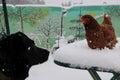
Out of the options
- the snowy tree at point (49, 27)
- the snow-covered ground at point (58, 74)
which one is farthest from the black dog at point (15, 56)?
the snowy tree at point (49, 27)

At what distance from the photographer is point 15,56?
1584 mm

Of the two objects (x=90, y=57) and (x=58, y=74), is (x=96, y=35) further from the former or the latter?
(x=58, y=74)

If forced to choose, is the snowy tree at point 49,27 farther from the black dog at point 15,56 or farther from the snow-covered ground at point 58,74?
the black dog at point 15,56

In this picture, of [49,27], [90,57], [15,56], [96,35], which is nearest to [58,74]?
[49,27]

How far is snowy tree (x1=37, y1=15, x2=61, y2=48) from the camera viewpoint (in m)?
3.73

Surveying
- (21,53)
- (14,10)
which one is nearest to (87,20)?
(21,53)

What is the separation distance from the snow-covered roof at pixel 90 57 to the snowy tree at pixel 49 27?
182cm

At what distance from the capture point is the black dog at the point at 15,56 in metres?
1.56

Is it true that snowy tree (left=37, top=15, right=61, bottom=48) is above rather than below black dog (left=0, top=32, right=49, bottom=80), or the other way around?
below

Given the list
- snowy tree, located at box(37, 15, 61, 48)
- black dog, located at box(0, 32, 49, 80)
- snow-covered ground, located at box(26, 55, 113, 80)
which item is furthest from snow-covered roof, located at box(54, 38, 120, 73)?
snowy tree, located at box(37, 15, 61, 48)

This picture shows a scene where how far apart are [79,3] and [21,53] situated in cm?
227

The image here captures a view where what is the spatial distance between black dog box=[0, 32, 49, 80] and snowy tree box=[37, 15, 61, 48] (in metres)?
2.08

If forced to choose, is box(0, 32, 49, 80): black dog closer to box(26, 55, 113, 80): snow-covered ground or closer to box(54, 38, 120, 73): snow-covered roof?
box(54, 38, 120, 73): snow-covered roof

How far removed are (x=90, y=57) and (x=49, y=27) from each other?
2034 millimetres
